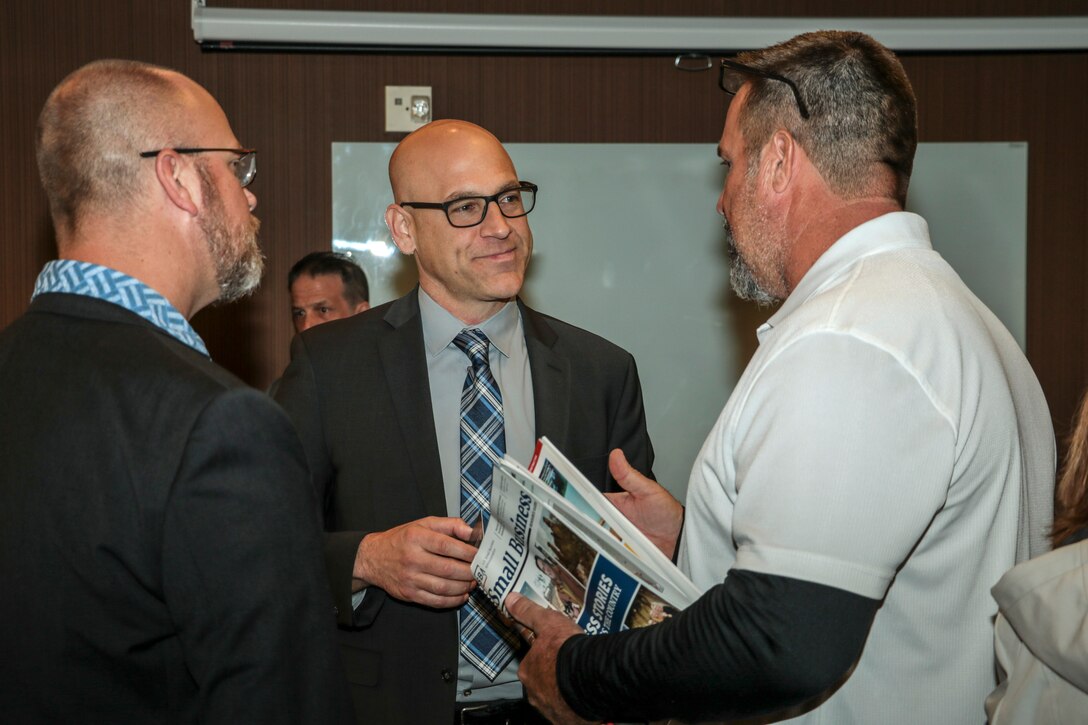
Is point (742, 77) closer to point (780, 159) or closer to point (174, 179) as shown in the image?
point (780, 159)

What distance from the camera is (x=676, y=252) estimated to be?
3764 mm

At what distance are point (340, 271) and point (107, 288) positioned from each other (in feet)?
7.75

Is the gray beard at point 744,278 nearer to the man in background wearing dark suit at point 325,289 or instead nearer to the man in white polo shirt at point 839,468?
the man in white polo shirt at point 839,468

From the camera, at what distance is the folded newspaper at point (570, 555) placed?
1.20 metres

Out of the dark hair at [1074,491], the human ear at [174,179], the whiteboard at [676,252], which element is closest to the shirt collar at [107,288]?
the human ear at [174,179]

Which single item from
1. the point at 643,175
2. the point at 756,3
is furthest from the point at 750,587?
the point at 756,3

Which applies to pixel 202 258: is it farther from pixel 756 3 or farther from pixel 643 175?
pixel 756 3

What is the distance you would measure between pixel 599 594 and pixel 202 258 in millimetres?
697

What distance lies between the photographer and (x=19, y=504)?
1040mm

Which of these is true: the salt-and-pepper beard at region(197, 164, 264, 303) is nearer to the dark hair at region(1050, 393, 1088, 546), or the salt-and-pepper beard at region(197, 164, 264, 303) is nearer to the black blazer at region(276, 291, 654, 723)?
the black blazer at region(276, 291, 654, 723)

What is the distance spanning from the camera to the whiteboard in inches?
147

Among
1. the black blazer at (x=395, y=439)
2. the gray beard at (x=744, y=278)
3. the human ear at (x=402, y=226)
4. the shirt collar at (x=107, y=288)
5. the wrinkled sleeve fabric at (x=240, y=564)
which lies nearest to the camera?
the wrinkled sleeve fabric at (x=240, y=564)

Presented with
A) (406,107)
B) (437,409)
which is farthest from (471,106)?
(437,409)

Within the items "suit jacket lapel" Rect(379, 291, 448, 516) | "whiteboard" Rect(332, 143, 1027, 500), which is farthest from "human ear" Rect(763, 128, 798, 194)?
"whiteboard" Rect(332, 143, 1027, 500)
